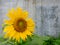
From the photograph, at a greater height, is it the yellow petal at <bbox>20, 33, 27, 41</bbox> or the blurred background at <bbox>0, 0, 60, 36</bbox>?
the yellow petal at <bbox>20, 33, 27, 41</bbox>

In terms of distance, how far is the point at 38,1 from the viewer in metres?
2.74

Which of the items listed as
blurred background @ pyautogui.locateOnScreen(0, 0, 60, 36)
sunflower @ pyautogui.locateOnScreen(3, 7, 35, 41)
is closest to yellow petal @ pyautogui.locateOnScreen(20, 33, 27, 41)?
sunflower @ pyautogui.locateOnScreen(3, 7, 35, 41)

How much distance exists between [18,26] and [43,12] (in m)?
1.93

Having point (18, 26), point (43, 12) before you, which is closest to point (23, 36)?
point (18, 26)

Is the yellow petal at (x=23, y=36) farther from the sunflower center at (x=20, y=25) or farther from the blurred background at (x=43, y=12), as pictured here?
the blurred background at (x=43, y=12)

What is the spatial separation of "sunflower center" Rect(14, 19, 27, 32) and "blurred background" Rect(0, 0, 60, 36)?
74.5 inches

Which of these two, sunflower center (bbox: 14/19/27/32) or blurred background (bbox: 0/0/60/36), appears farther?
blurred background (bbox: 0/0/60/36)

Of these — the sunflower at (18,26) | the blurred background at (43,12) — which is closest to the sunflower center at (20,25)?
the sunflower at (18,26)

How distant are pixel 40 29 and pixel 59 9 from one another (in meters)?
0.37

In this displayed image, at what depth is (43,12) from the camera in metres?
2.73

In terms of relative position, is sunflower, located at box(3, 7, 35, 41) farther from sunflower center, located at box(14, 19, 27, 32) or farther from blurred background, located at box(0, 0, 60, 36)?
blurred background, located at box(0, 0, 60, 36)

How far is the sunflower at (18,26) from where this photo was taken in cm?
81

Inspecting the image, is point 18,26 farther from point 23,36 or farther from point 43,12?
point 43,12

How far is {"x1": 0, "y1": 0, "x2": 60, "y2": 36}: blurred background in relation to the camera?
8.94 feet
